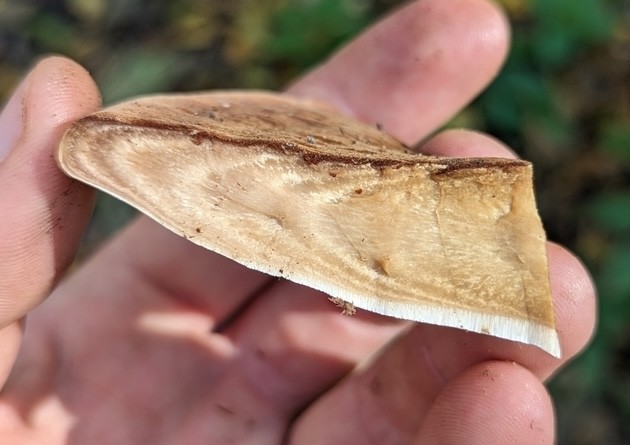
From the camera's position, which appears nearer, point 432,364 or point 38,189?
point 38,189

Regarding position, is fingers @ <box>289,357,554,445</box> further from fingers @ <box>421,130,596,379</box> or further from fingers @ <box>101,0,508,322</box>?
fingers @ <box>101,0,508,322</box>

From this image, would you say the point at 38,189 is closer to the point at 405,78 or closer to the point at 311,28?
the point at 405,78

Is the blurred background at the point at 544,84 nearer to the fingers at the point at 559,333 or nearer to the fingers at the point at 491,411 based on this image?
the fingers at the point at 559,333

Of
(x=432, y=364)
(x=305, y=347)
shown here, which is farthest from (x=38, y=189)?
(x=432, y=364)

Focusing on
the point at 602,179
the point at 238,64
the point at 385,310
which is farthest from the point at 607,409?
the point at 238,64

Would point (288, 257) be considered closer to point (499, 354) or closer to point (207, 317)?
point (499, 354)

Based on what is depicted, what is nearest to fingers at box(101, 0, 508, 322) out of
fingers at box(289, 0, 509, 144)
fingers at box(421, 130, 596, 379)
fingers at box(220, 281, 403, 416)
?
fingers at box(289, 0, 509, 144)

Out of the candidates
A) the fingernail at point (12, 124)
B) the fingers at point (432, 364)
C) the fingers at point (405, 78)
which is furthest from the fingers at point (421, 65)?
the fingernail at point (12, 124)
